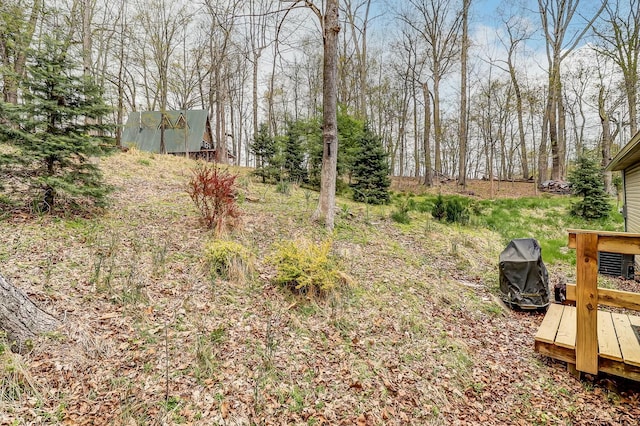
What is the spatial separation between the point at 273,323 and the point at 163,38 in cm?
1865

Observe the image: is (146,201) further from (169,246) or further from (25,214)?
(169,246)

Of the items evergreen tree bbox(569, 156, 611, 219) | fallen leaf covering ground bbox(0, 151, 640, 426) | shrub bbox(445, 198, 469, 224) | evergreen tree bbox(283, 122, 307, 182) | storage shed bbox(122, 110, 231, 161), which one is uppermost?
storage shed bbox(122, 110, 231, 161)

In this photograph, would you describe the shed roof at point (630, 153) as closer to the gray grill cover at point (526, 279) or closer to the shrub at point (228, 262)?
the gray grill cover at point (526, 279)

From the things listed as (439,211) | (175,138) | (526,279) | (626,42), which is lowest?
(526,279)

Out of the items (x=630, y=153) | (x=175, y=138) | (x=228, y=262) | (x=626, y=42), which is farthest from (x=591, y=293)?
(x=175, y=138)

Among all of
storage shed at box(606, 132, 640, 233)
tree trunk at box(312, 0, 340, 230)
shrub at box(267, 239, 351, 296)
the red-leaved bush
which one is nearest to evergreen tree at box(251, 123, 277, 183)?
tree trunk at box(312, 0, 340, 230)

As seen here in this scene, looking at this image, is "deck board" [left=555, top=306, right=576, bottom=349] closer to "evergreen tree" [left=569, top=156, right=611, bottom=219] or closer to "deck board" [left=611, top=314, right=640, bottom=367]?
"deck board" [left=611, top=314, right=640, bottom=367]

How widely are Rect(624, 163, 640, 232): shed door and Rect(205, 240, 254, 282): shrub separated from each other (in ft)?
28.9

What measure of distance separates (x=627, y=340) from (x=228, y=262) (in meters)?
4.58

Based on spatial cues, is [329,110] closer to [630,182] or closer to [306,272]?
[306,272]

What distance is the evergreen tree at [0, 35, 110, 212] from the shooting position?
4000mm

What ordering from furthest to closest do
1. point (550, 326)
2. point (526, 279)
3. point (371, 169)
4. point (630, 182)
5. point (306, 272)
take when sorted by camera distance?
point (371, 169), point (630, 182), point (526, 279), point (306, 272), point (550, 326)

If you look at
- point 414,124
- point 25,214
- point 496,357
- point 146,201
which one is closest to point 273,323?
point 496,357

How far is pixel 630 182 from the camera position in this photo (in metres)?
8.02
